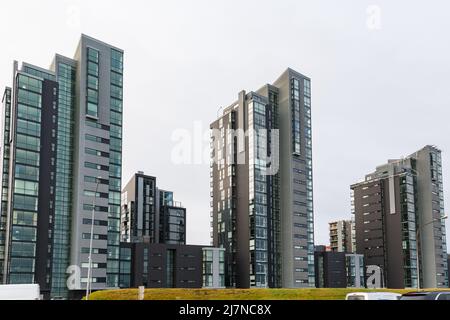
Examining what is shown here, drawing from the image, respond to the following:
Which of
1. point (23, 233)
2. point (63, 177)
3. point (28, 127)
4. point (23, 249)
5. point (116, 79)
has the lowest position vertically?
point (23, 249)

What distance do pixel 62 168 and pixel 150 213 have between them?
4837 cm

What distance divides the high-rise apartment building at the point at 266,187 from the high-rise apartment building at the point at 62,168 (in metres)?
31.7

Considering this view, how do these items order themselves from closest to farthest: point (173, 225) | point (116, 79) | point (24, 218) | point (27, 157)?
point (24, 218) < point (27, 157) < point (116, 79) < point (173, 225)

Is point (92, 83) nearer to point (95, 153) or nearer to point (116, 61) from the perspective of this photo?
point (116, 61)

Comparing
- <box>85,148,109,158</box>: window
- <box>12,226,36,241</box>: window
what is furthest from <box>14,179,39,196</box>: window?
<box>85,148,109,158</box>: window

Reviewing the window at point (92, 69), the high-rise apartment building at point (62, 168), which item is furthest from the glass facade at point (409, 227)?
the window at point (92, 69)

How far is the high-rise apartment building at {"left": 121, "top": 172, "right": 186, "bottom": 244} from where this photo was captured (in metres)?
150

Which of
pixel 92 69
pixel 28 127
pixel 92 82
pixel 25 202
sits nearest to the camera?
pixel 25 202

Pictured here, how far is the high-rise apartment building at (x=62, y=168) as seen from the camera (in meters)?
97.5

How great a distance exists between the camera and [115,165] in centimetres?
11669

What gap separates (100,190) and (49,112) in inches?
714

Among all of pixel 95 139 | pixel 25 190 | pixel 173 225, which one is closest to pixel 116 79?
pixel 95 139
